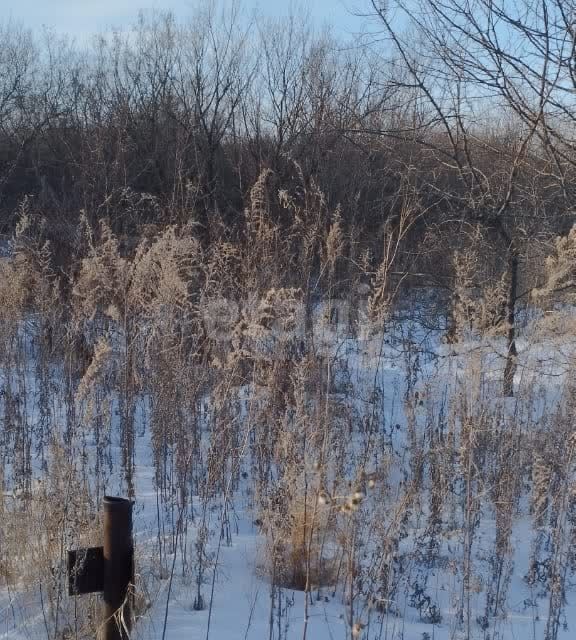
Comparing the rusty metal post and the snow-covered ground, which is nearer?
the rusty metal post

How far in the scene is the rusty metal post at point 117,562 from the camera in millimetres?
2277

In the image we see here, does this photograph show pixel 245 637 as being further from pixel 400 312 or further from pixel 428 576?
pixel 400 312

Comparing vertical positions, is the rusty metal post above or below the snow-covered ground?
above

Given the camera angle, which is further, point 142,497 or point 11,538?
point 142,497

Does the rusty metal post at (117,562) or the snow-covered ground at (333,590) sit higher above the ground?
the rusty metal post at (117,562)

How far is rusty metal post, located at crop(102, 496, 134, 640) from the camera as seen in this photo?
228 centimetres

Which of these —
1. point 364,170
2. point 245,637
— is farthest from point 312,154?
point 245,637

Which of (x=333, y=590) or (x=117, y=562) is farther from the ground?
(x=117, y=562)

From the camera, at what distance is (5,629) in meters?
3.00

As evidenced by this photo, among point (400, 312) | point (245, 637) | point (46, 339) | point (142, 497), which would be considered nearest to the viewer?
point (245, 637)

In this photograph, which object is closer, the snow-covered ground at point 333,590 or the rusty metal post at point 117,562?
the rusty metal post at point 117,562

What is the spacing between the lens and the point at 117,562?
2.32m

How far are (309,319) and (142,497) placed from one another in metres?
1.70

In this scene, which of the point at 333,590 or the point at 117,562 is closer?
the point at 117,562
